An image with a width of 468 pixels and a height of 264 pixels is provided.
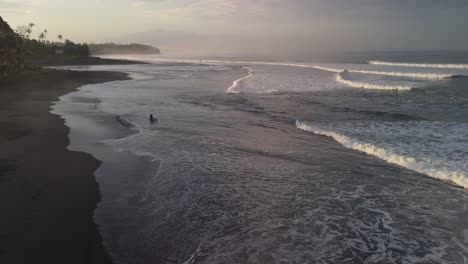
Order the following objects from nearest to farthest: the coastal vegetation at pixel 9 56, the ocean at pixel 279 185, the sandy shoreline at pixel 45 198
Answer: the sandy shoreline at pixel 45 198, the ocean at pixel 279 185, the coastal vegetation at pixel 9 56

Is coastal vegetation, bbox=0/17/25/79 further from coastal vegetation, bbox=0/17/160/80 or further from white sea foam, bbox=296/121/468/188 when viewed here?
white sea foam, bbox=296/121/468/188

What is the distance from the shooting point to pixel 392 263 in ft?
23.7

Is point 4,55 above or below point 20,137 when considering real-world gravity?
above

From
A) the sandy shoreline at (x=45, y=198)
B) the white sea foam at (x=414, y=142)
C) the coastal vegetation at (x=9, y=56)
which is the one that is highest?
the coastal vegetation at (x=9, y=56)

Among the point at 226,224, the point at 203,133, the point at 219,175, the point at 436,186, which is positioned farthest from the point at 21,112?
the point at 436,186

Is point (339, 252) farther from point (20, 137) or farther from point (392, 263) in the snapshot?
point (20, 137)

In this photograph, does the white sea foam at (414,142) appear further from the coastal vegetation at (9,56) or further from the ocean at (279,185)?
the coastal vegetation at (9,56)

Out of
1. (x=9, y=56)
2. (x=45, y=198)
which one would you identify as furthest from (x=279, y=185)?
(x=9, y=56)

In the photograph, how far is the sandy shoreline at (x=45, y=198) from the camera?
279 inches

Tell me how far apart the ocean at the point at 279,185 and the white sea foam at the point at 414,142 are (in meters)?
0.05

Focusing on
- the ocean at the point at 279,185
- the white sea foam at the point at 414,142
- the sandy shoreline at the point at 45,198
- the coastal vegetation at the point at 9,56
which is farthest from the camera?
the coastal vegetation at the point at 9,56

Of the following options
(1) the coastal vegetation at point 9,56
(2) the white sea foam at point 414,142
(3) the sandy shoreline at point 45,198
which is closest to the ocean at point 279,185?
(2) the white sea foam at point 414,142

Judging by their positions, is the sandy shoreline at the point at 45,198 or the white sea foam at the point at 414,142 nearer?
the sandy shoreline at the point at 45,198

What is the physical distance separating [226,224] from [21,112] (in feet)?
Result: 59.1
